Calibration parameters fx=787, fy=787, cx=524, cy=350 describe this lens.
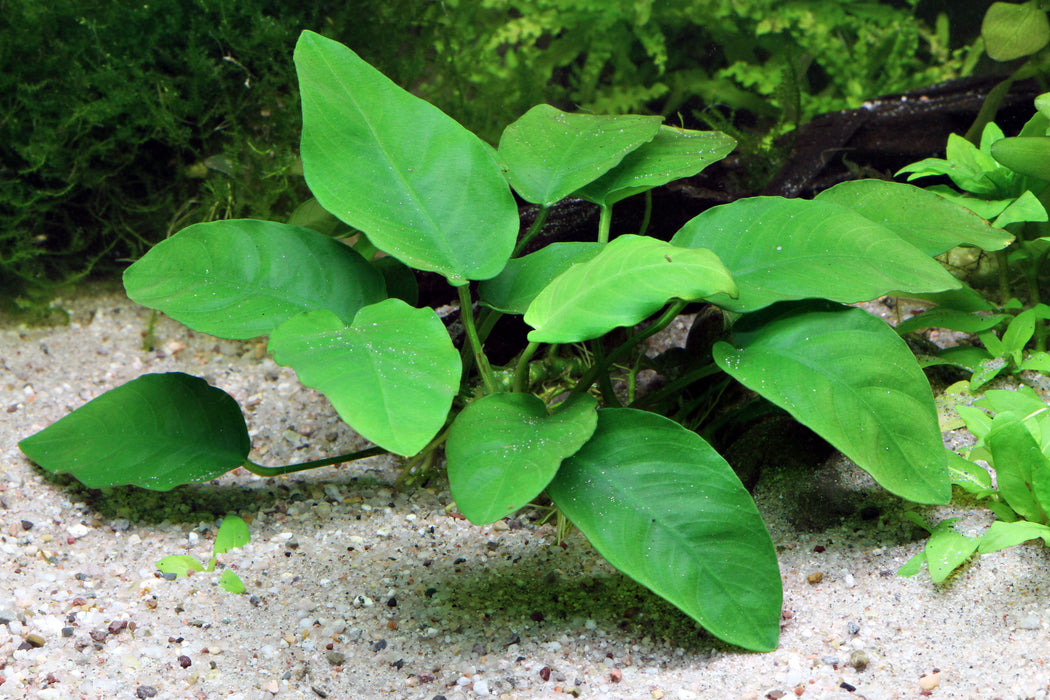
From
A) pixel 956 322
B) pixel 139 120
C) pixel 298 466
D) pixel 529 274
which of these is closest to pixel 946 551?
pixel 956 322

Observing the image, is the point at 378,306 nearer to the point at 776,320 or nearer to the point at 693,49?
the point at 776,320

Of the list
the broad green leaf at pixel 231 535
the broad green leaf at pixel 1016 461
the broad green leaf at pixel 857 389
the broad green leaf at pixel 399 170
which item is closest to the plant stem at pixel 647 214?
the broad green leaf at pixel 399 170

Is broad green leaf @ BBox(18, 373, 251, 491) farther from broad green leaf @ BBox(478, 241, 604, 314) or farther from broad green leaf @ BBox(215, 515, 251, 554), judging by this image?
broad green leaf @ BBox(478, 241, 604, 314)

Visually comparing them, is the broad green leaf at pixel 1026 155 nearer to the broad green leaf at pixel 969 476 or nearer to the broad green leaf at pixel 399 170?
the broad green leaf at pixel 969 476

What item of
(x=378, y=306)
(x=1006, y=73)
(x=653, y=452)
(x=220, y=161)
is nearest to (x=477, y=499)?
(x=653, y=452)

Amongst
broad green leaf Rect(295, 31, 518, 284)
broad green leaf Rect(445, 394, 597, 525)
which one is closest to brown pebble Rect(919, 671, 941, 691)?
broad green leaf Rect(445, 394, 597, 525)

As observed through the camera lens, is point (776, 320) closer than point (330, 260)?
Yes

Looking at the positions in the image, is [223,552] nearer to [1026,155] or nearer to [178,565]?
[178,565]
